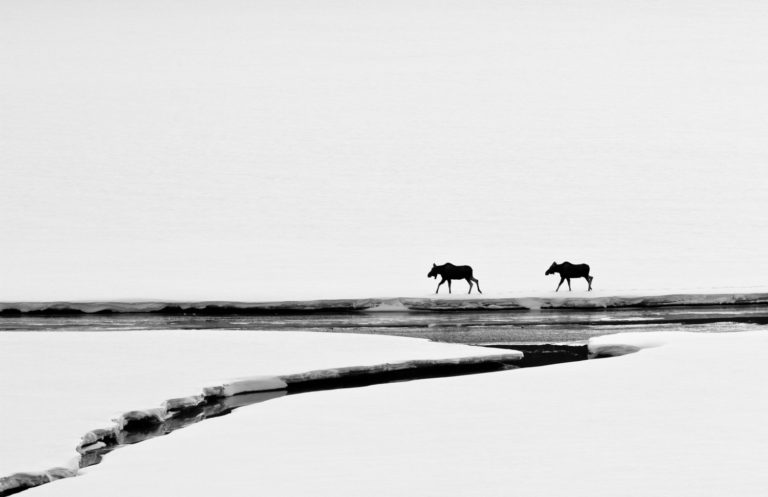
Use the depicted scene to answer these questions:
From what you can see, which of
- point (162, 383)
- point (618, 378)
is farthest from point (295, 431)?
point (618, 378)

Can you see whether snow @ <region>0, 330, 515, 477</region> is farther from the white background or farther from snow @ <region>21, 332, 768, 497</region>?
the white background

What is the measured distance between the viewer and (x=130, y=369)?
50.0 feet

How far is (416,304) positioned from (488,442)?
14840 millimetres

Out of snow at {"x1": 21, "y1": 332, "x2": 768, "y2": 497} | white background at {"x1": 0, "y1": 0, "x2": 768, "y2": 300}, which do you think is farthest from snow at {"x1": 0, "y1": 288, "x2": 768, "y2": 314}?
snow at {"x1": 21, "y1": 332, "x2": 768, "y2": 497}

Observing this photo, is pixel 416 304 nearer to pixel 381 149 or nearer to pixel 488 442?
pixel 488 442

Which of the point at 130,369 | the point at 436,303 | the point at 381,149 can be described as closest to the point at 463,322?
the point at 436,303

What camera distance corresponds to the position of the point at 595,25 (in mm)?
63219

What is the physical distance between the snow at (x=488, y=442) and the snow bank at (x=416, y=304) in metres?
10.6

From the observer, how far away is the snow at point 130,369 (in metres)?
11.1

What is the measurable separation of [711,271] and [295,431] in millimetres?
21981

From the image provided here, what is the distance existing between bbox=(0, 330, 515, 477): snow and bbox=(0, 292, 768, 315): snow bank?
18.6 feet

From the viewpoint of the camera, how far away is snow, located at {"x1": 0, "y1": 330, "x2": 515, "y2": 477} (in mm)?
11078

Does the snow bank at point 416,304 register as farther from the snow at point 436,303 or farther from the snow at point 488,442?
the snow at point 488,442

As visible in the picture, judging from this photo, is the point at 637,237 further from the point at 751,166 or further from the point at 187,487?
the point at 187,487
